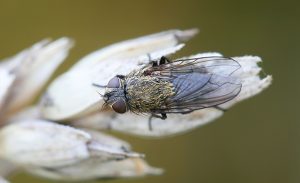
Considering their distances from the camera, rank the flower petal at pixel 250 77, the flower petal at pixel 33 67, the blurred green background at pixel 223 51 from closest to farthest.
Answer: the flower petal at pixel 250 77 < the flower petal at pixel 33 67 < the blurred green background at pixel 223 51

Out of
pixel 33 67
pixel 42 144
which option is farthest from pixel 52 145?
pixel 33 67

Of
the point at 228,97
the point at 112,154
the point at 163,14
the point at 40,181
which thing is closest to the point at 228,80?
the point at 228,97

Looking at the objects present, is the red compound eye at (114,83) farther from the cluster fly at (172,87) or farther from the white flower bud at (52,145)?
the white flower bud at (52,145)

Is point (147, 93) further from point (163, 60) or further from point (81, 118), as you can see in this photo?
point (81, 118)

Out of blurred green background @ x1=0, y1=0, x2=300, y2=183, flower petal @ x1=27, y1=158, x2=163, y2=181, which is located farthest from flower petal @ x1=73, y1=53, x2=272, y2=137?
blurred green background @ x1=0, y1=0, x2=300, y2=183

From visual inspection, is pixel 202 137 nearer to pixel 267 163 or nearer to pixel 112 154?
pixel 267 163

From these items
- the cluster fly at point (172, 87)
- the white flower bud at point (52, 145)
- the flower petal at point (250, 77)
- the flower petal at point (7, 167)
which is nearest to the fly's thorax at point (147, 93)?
the cluster fly at point (172, 87)
